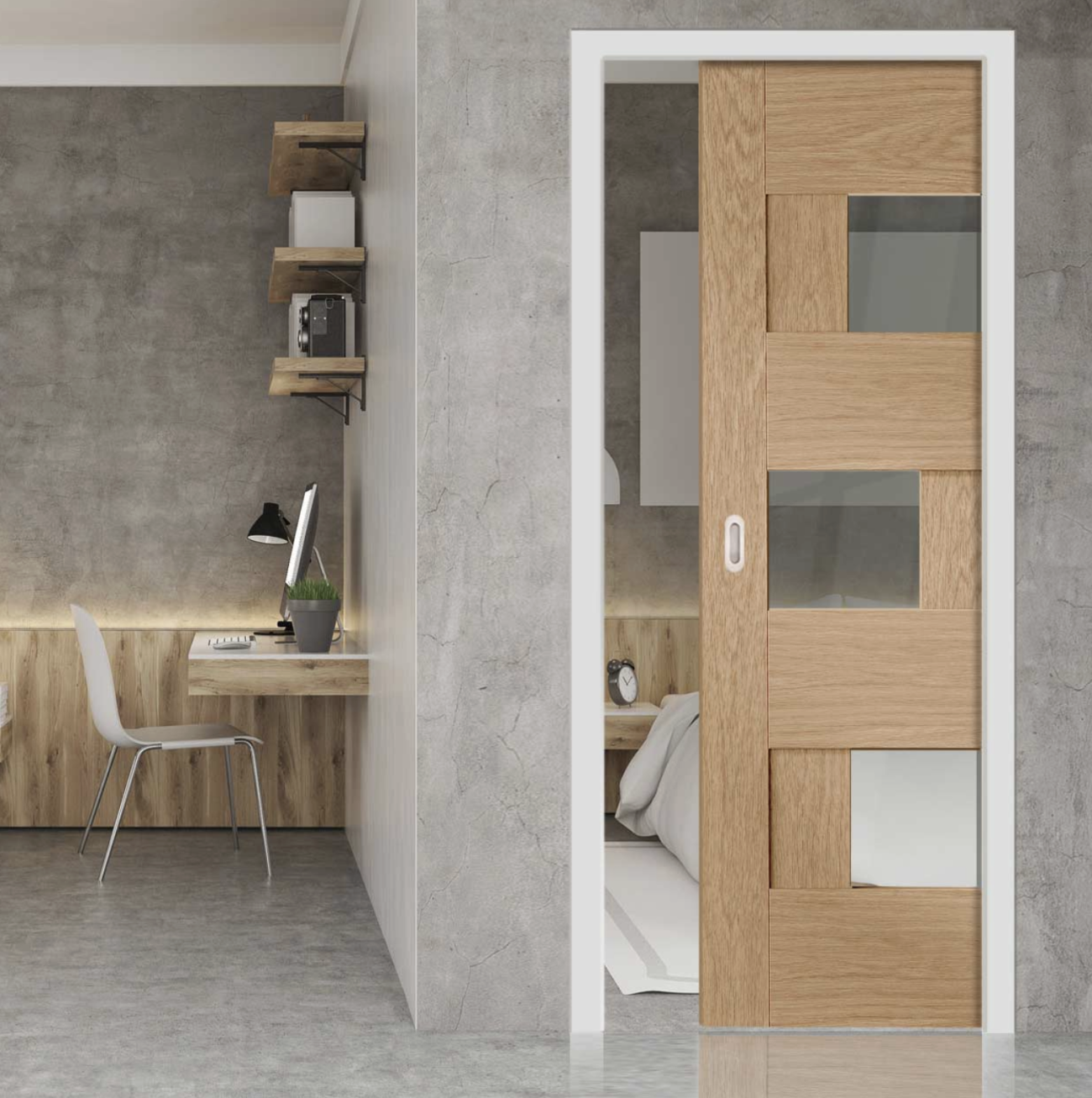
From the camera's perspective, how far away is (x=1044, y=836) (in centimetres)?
291

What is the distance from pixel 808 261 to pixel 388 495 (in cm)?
126

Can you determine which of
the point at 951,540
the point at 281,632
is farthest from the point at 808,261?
the point at 281,632

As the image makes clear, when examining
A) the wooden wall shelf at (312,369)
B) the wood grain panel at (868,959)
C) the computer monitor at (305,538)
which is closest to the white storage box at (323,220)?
the wooden wall shelf at (312,369)

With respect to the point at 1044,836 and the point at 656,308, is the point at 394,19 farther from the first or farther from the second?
the point at 1044,836

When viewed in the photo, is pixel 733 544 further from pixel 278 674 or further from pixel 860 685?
pixel 278 674

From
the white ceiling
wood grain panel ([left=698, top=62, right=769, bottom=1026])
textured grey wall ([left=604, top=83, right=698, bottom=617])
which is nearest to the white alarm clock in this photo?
textured grey wall ([left=604, top=83, right=698, bottom=617])

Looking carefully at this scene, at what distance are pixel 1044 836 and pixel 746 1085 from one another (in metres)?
0.87

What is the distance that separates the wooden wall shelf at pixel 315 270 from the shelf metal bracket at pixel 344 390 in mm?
306

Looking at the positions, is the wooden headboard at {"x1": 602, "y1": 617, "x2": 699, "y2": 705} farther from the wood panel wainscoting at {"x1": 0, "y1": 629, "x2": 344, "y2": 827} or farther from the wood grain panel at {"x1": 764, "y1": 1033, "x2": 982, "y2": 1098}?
the wood grain panel at {"x1": 764, "y1": 1033, "x2": 982, "y2": 1098}

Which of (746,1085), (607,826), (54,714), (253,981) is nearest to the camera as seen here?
(746,1085)

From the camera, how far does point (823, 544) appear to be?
2.89 meters

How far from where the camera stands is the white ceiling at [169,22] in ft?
15.6

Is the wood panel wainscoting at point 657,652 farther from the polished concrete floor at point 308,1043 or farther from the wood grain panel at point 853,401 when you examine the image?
the wood grain panel at point 853,401

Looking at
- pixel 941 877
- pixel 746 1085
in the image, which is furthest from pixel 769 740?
pixel 746 1085
